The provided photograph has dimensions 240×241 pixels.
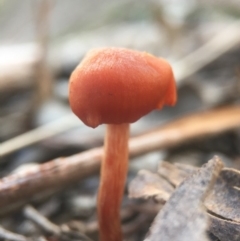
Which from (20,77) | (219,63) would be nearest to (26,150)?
(20,77)

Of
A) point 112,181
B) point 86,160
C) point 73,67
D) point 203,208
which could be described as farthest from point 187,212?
point 73,67

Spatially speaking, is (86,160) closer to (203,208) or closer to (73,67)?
(203,208)

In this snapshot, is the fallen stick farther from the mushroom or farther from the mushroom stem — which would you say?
the mushroom

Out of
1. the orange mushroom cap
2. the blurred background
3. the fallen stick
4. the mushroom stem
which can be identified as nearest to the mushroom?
the orange mushroom cap

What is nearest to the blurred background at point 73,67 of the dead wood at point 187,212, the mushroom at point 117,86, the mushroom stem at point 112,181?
the mushroom stem at point 112,181

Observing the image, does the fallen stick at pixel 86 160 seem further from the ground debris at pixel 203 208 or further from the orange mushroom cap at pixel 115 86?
the ground debris at pixel 203 208

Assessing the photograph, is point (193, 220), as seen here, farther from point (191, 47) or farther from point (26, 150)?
point (191, 47)
